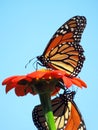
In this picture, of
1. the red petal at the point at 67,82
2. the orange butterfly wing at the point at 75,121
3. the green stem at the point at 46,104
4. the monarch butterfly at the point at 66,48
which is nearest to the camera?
the red petal at the point at 67,82

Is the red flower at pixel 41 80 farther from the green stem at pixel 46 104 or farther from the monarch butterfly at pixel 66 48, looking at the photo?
the monarch butterfly at pixel 66 48

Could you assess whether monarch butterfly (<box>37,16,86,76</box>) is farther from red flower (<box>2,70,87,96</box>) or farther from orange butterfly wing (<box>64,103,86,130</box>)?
red flower (<box>2,70,87,96</box>)

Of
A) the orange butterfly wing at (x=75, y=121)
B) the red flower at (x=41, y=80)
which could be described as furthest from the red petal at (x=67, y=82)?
the orange butterfly wing at (x=75, y=121)

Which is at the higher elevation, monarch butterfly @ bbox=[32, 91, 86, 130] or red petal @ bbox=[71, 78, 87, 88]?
monarch butterfly @ bbox=[32, 91, 86, 130]

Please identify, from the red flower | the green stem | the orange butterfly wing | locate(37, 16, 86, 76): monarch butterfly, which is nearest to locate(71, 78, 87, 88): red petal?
the red flower

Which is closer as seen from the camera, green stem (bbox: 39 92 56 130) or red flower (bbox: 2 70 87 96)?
red flower (bbox: 2 70 87 96)

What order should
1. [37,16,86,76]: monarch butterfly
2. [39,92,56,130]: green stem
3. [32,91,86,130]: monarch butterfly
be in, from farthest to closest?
[32,91,86,130]: monarch butterfly
[37,16,86,76]: monarch butterfly
[39,92,56,130]: green stem
